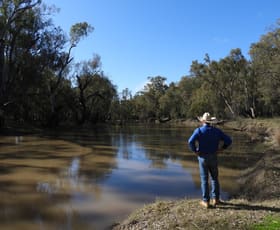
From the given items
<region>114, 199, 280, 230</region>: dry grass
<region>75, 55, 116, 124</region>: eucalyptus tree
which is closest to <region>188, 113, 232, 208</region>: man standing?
<region>114, 199, 280, 230</region>: dry grass

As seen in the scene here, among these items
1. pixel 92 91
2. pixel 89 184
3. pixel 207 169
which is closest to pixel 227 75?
pixel 92 91

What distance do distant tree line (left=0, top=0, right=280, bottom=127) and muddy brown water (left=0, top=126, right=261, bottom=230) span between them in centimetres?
2124

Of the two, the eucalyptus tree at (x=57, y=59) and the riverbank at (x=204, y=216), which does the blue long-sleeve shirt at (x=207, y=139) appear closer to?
the riverbank at (x=204, y=216)

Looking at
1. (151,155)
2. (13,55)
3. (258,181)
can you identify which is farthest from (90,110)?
(258,181)

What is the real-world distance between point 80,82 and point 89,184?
47741 millimetres

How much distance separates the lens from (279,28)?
38.1 metres

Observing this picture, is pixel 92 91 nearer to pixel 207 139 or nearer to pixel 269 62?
pixel 269 62

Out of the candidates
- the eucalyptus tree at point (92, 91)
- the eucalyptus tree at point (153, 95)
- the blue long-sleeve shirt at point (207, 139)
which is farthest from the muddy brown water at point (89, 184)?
the eucalyptus tree at point (153, 95)

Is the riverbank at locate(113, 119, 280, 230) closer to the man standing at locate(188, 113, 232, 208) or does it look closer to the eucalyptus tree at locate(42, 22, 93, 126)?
the man standing at locate(188, 113, 232, 208)

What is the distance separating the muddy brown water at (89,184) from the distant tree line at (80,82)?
21.2m

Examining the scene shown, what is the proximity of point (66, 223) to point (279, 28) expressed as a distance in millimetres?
37088

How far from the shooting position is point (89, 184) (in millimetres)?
11906

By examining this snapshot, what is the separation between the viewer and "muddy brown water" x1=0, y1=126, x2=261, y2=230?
8047 millimetres

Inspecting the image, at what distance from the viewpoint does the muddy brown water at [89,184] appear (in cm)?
805
